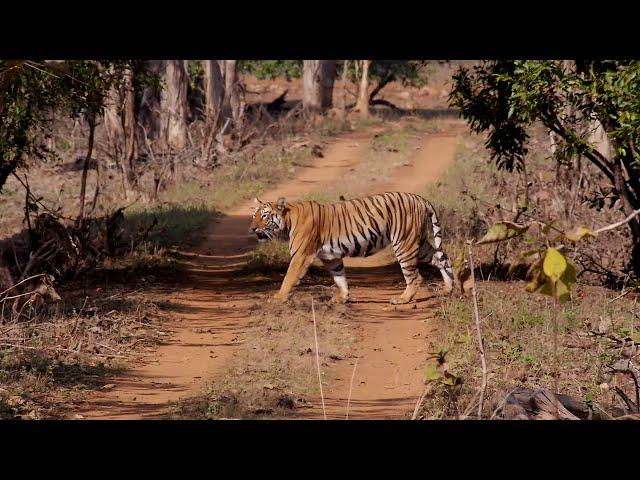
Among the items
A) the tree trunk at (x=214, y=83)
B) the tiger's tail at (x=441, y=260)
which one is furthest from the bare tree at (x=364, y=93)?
the tiger's tail at (x=441, y=260)

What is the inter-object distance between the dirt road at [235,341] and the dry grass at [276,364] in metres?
0.17

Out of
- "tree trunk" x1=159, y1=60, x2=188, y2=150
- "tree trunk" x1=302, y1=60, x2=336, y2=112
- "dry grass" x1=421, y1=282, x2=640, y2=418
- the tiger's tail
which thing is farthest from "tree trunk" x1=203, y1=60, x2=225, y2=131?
"dry grass" x1=421, y1=282, x2=640, y2=418

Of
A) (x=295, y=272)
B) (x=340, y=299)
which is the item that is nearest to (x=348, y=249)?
(x=340, y=299)

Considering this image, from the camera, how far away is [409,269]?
39.2 ft

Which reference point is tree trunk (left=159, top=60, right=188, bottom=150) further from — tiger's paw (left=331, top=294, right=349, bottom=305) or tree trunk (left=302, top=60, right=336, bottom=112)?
tiger's paw (left=331, top=294, right=349, bottom=305)

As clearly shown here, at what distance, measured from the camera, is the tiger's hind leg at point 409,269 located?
39.0 feet

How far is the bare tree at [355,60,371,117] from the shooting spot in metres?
35.3

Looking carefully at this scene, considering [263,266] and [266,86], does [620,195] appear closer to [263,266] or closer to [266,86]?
[263,266]

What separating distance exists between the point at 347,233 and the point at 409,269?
85cm

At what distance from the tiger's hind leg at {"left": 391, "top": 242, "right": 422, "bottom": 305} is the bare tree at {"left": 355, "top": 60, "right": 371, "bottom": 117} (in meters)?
23.6
